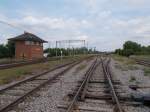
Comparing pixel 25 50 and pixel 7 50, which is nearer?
pixel 25 50

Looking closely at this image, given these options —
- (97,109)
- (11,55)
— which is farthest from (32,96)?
(11,55)

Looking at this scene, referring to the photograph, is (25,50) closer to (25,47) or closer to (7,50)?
(25,47)

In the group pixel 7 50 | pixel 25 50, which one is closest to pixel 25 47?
pixel 25 50

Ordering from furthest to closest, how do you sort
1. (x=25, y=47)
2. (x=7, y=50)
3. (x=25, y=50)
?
(x=7, y=50) < (x=25, y=47) < (x=25, y=50)

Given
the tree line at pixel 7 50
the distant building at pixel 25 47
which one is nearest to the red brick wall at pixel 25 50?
the distant building at pixel 25 47

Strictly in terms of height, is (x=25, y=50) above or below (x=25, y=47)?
below

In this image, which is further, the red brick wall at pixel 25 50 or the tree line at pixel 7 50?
the tree line at pixel 7 50

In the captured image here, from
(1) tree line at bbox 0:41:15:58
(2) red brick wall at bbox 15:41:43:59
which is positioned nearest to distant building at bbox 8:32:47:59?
(2) red brick wall at bbox 15:41:43:59

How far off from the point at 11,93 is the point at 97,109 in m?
4.04

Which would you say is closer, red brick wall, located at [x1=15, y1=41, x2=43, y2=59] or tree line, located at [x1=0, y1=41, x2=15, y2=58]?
red brick wall, located at [x1=15, y1=41, x2=43, y2=59]

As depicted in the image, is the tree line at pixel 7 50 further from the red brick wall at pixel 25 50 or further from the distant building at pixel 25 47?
the red brick wall at pixel 25 50

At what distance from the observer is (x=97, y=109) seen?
6957 millimetres

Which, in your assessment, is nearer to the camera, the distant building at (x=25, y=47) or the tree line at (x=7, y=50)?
the distant building at (x=25, y=47)

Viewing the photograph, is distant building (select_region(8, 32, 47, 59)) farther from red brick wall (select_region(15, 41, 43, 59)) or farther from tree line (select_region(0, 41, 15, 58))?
tree line (select_region(0, 41, 15, 58))
